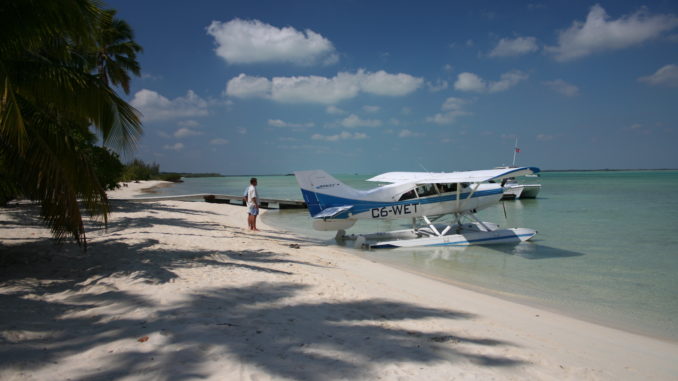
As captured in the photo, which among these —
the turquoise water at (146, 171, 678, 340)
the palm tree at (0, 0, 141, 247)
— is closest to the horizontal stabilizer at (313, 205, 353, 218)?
the turquoise water at (146, 171, 678, 340)

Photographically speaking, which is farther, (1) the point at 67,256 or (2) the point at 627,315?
(1) the point at 67,256

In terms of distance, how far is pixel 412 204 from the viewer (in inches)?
427

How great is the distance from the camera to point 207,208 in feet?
64.5

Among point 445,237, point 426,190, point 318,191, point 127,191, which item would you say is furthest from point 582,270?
point 127,191

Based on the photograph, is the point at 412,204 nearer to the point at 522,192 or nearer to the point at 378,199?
the point at 378,199

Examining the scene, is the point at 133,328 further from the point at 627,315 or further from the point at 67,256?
the point at 627,315

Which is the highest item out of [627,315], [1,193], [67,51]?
[67,51]

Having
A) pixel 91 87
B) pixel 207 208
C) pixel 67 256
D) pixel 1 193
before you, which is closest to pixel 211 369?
pixel 91 87

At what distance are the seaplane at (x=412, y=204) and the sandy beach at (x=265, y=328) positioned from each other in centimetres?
383

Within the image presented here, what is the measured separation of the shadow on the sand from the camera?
102 inches

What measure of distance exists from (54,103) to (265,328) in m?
4.12

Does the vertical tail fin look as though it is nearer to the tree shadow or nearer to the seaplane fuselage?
the seaplane fuselage

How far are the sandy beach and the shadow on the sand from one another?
0.05 ft

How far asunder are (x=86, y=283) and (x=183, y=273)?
116 cm
